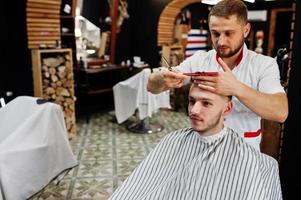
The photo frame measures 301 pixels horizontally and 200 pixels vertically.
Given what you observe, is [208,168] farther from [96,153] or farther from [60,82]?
[60,82]

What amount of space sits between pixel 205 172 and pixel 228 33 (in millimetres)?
571

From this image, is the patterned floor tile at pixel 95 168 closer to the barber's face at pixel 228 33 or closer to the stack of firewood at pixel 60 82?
the stack of firewood at pixel 60 82

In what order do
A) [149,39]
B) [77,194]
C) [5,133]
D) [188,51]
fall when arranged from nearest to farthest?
1. [5,133]
2. [77,194]
3. [149,39]
4. [188,51]

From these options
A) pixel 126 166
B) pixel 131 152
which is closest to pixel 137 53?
pixel 131 152

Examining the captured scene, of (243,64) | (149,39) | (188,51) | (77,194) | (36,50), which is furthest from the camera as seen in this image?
(188,51)

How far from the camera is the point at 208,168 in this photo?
121 centimetres

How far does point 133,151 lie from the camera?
3396 millimetres

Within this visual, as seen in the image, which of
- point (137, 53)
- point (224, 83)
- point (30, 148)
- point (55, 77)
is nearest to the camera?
point (224, 83)

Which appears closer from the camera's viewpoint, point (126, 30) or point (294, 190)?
point (294, 190)

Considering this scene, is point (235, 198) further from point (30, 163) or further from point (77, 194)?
point (77, 194)

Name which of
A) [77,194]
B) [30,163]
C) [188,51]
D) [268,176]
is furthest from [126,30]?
[268,176]

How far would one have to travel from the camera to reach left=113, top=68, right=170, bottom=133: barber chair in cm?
395

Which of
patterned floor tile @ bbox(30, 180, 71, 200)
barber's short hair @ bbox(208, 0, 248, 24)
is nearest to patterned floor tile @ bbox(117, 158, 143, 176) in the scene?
patterned floor tile @ bbox(30, 180, 71, 200)

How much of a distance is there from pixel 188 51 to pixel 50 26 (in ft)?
12.6
